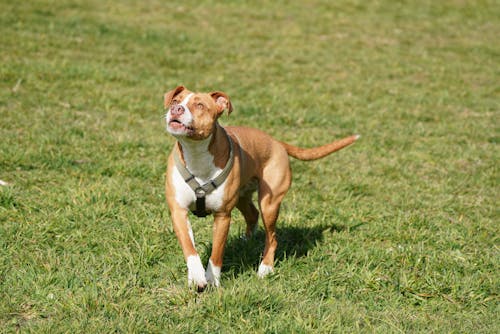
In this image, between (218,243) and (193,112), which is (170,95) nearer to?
(193,112)

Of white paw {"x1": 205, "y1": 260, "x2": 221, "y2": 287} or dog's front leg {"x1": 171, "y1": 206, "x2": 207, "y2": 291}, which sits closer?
dog's front leg {"x1": 171, "y1": 206, "x2": 207, "y2": 291}

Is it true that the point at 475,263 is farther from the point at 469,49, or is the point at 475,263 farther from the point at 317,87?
the point at 469,49

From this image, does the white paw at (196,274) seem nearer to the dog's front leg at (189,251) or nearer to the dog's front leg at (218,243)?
the dog's front leg at (189,251)

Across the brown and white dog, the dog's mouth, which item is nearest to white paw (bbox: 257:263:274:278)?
the brown and white dog

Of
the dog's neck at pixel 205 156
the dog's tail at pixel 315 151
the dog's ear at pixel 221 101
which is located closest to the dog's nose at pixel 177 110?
the dog's neck at pixel 205 156

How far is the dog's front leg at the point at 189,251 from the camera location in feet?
14.2

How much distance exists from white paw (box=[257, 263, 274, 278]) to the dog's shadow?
3.2 inches

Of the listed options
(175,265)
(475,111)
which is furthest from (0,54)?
(475,111)

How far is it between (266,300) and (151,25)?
1111cm

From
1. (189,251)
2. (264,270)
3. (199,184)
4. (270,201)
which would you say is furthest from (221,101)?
(264,270)

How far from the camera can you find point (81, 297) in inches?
166

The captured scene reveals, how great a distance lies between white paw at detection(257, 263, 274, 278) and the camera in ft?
16.0

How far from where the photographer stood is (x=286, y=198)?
22.1 feet

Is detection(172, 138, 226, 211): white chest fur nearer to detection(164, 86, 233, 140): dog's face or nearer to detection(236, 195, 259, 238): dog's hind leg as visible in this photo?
detection(164, 86, 233, 140): dog's face
